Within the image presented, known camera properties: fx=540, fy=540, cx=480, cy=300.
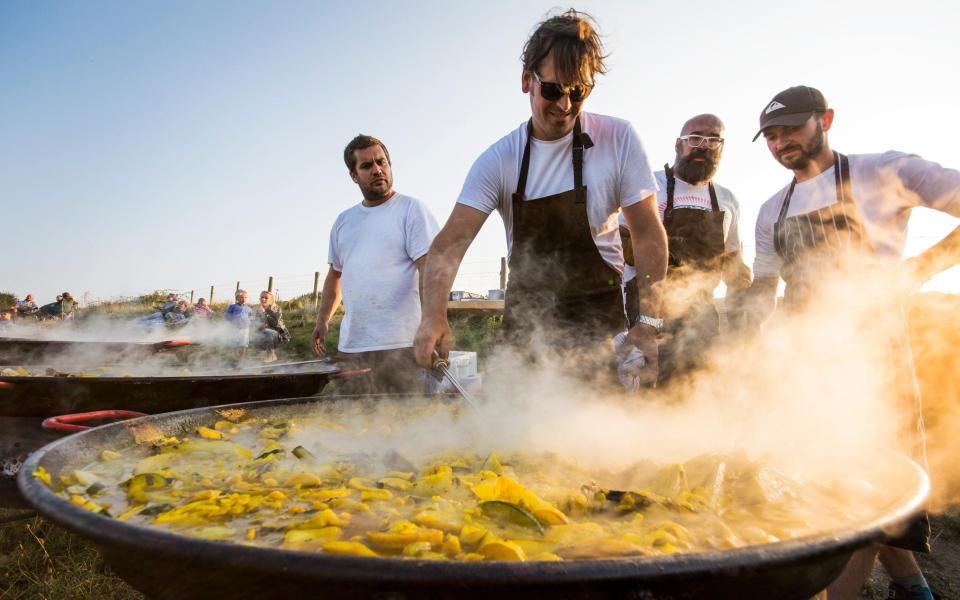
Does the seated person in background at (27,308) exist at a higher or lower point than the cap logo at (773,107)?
lower

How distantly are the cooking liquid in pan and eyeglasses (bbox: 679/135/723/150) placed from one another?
11.0 feet

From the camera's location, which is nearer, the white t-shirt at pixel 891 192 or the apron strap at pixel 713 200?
the white t-shirt at pixel 891 192

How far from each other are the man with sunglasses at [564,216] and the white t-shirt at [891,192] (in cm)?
120

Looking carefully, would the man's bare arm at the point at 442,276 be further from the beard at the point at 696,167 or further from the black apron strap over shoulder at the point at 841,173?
the beard at the point at 696,167

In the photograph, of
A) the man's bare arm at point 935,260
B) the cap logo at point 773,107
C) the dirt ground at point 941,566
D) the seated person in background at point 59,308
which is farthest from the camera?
the seated person in background at point 59,308

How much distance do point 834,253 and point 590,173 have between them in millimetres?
1506

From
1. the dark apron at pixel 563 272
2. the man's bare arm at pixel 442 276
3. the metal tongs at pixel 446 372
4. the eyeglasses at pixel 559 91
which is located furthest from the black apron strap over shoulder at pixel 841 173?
the metal tongs at pixel 446 372

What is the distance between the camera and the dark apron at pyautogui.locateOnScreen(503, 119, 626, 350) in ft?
9.53

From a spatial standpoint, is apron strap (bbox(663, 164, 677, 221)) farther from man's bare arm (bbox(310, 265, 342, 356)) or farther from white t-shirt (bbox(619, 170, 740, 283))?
man's bare arm (bbox(310, 265, 342, 356))

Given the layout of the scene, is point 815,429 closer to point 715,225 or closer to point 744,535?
point 744,535

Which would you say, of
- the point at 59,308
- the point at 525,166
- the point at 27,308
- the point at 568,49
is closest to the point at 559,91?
the point at 568,49

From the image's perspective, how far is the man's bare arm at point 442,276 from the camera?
245 centimetres

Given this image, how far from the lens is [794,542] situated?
2.89 feet

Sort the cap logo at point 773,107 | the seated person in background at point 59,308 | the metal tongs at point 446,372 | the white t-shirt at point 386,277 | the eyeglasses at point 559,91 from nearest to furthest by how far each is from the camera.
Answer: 1. the metal tongs at point 446,372
2. the eyeglasses at point 559,91
3. the cap logo at point 773,107
4. the white t-shirt at point 386,277
5. the seated person in background at point 59,308
